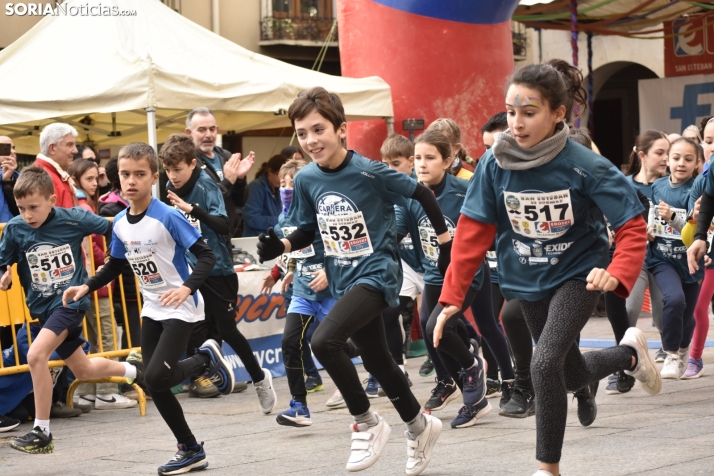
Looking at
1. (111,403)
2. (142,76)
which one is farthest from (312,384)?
(142,76)

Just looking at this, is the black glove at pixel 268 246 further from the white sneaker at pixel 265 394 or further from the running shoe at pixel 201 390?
the running shoe at pixel 201 390

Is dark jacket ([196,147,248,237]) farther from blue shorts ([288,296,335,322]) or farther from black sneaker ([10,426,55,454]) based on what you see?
black sneaker ([10,426,55,454])

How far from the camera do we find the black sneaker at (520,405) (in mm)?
6672

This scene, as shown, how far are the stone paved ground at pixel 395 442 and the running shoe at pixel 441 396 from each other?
0.32ft

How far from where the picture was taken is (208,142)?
9062mm

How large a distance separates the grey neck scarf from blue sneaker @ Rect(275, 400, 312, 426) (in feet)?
9.77

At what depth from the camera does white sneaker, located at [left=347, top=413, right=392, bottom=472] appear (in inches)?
202

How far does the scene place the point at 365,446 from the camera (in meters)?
5.17

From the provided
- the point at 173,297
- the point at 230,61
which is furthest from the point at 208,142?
the point at 173,297

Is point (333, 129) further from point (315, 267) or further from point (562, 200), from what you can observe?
Result: point (315, 267)

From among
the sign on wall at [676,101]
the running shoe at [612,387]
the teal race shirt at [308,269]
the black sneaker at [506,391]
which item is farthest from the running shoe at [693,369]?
the sign on wall at [676,101]

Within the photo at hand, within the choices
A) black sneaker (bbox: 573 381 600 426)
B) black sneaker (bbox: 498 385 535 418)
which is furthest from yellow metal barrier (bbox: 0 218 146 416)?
black sneaker (bbox: 573 381 600 426)

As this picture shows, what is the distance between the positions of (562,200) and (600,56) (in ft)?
73.9

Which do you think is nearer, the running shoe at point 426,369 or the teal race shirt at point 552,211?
the teal race shirt at point 552,211
